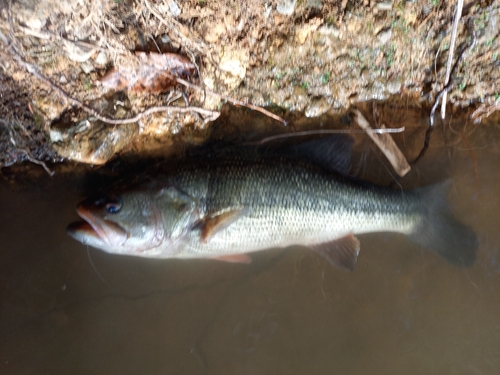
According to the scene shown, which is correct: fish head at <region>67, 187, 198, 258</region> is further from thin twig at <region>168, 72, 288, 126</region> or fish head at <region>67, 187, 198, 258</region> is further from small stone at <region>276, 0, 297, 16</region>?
small stone at <region>276, 0, 297, 16</region>

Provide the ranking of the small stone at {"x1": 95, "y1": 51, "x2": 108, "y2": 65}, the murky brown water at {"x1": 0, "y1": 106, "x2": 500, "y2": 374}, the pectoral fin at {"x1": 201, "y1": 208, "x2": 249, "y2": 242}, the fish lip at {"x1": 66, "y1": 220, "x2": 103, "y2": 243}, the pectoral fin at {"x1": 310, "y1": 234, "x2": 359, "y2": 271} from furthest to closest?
the murky brown water at {"x1": 0, "y1": 106, "x2": 500, "y2": 374} → the pectoral fin at {"x1": 310, "y1": 234, "x2": 359, "y2": 271} → the small stone at {"x1": 95, "y1": 51, "x2": 108, "y2": 65} → the pectoral fin at {"x1": 201, "y1": 208, "x2": 249, "y2": 242} → the fish lip at {"x1": 66, "y1": 220, "x2": 103, "y2": 243}

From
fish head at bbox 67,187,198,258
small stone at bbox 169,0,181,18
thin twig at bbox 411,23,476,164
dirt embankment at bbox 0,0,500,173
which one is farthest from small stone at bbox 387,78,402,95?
fish head at bbox 67,187,198,258

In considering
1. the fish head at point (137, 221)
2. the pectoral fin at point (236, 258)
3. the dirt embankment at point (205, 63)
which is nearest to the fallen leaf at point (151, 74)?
the dirt embankment at point (205, 63)

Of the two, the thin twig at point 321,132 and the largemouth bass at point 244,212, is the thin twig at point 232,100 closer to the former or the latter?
the thin twig at point 321,132

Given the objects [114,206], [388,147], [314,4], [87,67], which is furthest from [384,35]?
[114,206]

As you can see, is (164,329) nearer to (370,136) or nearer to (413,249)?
(413,249)
